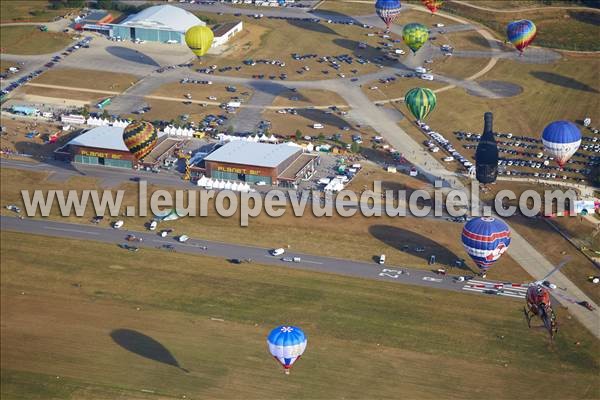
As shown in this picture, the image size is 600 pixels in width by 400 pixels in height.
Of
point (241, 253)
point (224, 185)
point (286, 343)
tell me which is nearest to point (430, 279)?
point (241, 253)

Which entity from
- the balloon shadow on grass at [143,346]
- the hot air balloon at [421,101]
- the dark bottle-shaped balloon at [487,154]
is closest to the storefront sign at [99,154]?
the hot air balloon at [421,101]

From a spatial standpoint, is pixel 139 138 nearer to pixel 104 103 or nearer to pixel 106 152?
pixel 106 152

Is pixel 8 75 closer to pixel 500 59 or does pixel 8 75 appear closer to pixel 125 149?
pixel 125 149

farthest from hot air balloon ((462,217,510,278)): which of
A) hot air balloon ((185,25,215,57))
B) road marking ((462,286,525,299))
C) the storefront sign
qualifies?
hot air balloon ((185,25,215,57))

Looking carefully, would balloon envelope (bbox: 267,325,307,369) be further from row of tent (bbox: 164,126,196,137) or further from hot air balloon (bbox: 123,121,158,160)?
row of tent (bbox: 164,126,196,137)

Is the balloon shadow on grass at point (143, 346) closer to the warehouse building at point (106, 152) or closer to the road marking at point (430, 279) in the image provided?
the road marking at point (430, 279)

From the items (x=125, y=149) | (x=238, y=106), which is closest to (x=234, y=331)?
(x=125, y=149)
